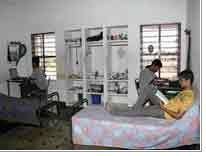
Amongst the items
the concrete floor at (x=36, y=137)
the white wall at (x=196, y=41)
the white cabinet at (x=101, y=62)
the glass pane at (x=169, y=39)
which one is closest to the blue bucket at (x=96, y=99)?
the white cabinet at (x=101, y=62)

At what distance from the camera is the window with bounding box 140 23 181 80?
3920 mm

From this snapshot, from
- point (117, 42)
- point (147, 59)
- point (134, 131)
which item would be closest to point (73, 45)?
point (117, 42)

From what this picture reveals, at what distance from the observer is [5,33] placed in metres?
4.83

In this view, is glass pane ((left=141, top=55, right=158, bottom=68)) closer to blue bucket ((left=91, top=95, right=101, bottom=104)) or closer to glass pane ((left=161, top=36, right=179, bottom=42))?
glass pane ((left=161, top=36, right=179, bottom=42))

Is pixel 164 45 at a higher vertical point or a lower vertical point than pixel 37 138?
higher

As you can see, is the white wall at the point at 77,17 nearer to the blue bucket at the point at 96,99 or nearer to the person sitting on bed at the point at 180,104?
the blue bucket at the point at 96,99

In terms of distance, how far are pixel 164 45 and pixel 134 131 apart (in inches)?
90.7

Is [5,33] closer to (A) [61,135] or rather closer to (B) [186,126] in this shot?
(A) [61,135]

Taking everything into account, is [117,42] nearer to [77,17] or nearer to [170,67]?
[77,17]

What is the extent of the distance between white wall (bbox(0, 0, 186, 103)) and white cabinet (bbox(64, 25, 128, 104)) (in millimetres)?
155

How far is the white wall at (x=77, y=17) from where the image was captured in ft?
12.8

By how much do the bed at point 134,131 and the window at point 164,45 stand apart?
191 cm

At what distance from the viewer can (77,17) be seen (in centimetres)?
439

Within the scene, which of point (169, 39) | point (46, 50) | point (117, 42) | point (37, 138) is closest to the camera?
A: point (37, 138)
